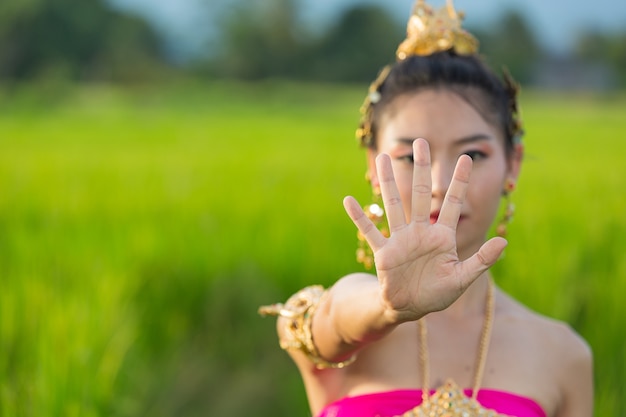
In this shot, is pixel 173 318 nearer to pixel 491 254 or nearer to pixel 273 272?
pixel 273 272

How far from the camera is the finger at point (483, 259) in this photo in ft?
3.50

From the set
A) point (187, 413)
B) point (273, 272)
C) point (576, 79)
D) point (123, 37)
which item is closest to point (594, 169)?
point (273, 272)

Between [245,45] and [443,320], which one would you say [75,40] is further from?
[443,320]

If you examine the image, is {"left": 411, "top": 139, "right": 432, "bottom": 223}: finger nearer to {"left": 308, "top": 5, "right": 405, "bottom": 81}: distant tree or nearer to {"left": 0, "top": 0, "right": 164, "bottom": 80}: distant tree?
{"left": 0, "top": 0, "right": 164, "bottom": 80}: distant tree

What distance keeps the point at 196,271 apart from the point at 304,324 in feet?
4.91

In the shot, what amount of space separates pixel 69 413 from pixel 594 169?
3.07 metres

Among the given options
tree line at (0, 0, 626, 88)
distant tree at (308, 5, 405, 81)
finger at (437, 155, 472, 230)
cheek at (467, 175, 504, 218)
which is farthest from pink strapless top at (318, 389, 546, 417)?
distant tree at (308, 5, 405, 81)

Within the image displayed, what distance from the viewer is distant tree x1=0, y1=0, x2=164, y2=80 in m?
18.5

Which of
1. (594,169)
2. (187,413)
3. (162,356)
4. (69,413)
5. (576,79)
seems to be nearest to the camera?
(69,413)

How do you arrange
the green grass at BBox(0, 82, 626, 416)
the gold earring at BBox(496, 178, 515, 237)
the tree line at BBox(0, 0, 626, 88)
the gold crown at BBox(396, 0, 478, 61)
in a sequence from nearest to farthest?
the gold earring at BBox(496, 178, 515, 237)
the gold crown at BBox(396, 0, 478, 61)
the green grass at BBox(0, 82, 626, 416)
the tree line at BBox(0, 0, 626, 88)

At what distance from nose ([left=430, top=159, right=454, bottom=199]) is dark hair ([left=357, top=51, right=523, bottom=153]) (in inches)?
6.7

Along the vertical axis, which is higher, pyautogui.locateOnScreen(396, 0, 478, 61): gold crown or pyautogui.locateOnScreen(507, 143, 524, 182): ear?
pyautogui.locateOnScreen(396, 0, 478, 61): gold crown

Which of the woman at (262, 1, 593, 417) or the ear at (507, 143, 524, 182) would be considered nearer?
the woman at (262, 1, 593, 417)

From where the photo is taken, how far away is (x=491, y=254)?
1.07 m
